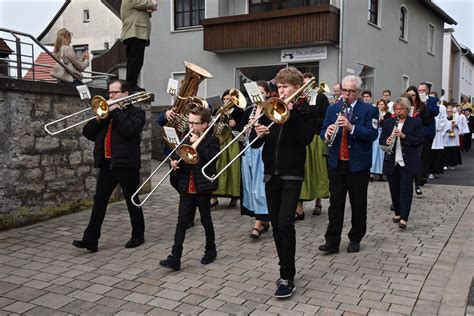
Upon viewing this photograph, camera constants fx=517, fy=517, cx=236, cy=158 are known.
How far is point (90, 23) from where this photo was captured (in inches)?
1582

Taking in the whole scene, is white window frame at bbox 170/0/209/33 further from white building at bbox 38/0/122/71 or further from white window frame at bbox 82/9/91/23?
white window frame at bbox 82/9/91/23

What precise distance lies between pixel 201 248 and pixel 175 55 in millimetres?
14872

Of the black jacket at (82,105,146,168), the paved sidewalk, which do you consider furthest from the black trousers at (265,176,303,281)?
the black jacket at (82,105,146,168)

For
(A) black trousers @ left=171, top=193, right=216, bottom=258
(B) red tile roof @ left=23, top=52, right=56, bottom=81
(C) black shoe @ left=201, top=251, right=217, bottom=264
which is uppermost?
(B) red tile roof @ left=23, top=52, right=56, bottom=81

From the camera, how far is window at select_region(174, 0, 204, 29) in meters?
19.2

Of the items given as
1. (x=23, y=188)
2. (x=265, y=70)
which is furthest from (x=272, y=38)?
(x=23, y=188)

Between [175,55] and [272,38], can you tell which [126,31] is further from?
[175,55]

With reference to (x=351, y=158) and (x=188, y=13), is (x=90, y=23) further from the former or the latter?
(x=351, y=158)

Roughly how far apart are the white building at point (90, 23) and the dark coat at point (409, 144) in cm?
3391

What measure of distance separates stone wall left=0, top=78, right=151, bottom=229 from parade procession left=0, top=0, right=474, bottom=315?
0.02m

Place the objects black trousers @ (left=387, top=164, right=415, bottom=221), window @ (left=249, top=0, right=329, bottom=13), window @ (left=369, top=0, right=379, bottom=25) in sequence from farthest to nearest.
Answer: window @ (left=369, top=0, right=379, bottom=25) → window @ (left=249, top=0, right=329, bottom=13) → black trousers @ (left=387, top=164, right=415, bottom=221)

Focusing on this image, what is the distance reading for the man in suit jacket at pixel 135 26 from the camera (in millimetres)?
8367

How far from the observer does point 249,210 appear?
22.1 ft

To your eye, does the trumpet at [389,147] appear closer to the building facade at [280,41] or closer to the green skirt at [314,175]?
the green skirt at [314,175]
